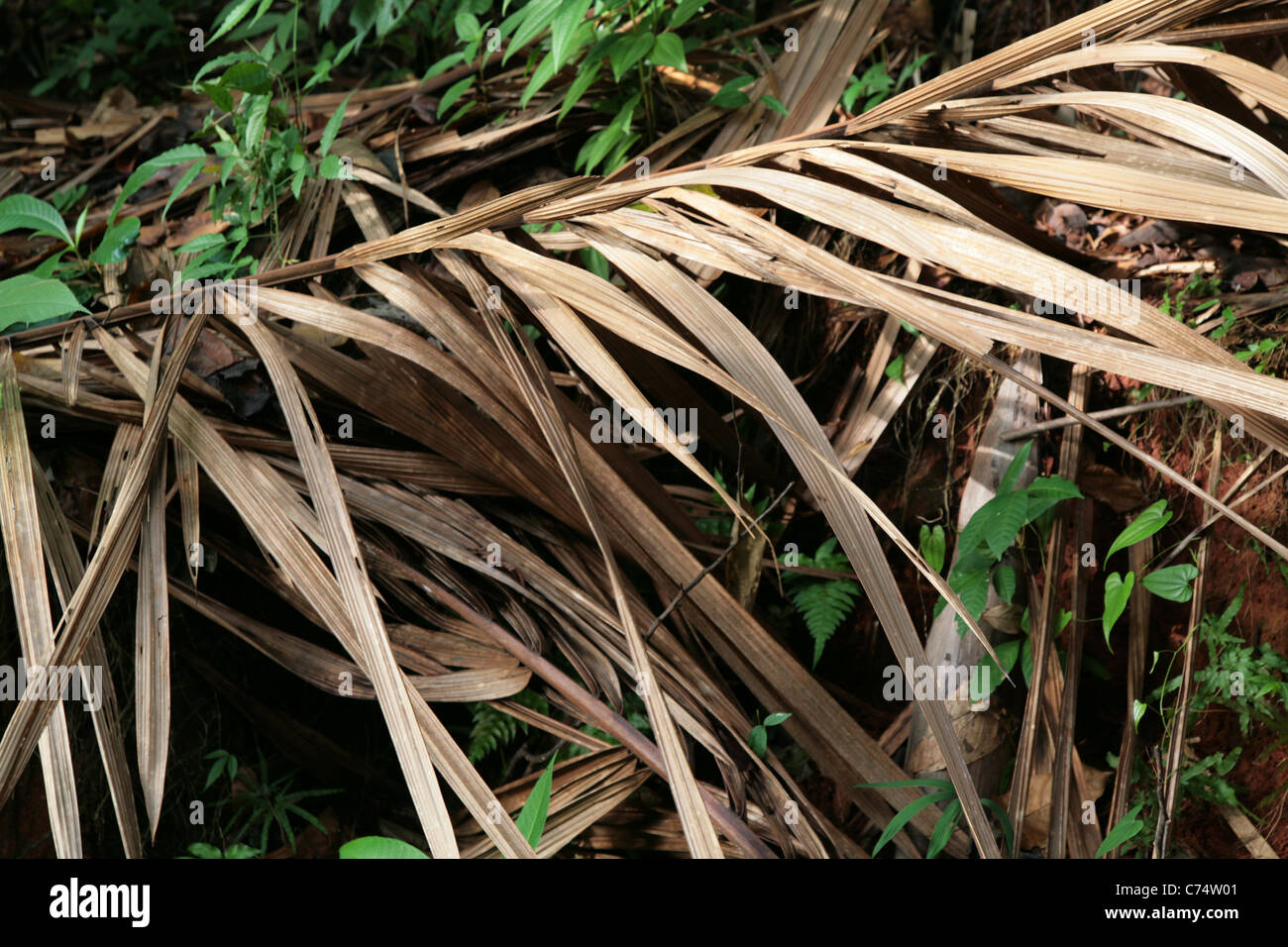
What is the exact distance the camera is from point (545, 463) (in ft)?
4.46

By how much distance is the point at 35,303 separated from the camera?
4.11ft

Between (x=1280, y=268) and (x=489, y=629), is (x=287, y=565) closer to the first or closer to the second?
(x=489, y=629)

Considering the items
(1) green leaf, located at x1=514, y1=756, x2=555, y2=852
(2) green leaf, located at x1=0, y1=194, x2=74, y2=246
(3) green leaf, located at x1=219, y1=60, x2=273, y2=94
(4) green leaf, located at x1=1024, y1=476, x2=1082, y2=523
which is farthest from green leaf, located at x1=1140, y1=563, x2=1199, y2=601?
(2) green leaf, located at x1=0, y1=194, x2=74, y2=246

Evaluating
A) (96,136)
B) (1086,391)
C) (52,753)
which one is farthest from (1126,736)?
(96,136)

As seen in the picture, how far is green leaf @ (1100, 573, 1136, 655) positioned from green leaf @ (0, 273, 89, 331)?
1.42 m

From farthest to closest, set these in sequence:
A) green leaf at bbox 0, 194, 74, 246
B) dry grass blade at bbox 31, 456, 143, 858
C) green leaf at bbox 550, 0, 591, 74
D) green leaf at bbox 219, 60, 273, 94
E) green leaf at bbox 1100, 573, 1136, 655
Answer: green leaf at bbox 219, 60, 273, 94 < green leaf at bbox 0, 194, 74, 246 < green leaf at bbox 550, 0, 591, 74 < green leaf at bbox 1100, 573, 1136, 655 < dry grass blade at bbox 31, 456, 143, 858

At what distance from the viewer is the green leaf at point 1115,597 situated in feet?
4.14

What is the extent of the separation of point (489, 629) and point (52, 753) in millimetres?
548

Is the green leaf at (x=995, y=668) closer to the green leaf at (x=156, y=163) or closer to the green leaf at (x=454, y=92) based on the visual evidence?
the green leaf at (x=454, y=92)

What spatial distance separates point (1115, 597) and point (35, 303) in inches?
59.3

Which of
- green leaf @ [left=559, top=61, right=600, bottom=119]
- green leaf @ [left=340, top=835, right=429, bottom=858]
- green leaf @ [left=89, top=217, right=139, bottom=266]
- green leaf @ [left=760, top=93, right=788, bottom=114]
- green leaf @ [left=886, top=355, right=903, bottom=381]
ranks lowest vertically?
green leaf @ [left=340, top=835, right=429, bottom=858]

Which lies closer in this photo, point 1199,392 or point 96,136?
point 1199,392

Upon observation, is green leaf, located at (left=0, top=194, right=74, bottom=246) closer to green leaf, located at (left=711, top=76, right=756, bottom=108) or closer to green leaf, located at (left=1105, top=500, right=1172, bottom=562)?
green leaf, located at (left=711, top=76, right=756, bottom=108)

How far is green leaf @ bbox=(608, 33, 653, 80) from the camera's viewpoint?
166 cm
